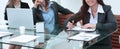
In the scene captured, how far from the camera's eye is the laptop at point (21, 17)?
82.7 inches

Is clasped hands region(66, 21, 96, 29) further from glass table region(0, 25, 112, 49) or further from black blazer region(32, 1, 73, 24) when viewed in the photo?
black blazer region(32, 1, 73, 24)

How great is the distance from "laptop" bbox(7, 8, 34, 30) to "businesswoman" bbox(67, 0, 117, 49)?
0.41 m

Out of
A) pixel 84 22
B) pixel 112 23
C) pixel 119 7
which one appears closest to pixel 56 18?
pixel 84 22

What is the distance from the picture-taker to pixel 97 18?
2.20 m

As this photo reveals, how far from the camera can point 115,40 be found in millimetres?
2438

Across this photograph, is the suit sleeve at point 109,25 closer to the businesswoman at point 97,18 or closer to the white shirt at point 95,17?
the businesswoman at point 97,18

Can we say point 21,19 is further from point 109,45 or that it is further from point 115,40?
point 115,40

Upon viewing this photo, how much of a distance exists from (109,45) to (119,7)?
176 cm

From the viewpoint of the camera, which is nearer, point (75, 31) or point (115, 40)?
point (75, 31)

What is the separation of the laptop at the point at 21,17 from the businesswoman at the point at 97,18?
41 centimetres

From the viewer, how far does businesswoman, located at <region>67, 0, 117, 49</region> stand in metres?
2.03

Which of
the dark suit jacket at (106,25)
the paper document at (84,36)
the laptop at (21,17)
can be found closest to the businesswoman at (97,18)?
the dark suit jacket at (106,25)

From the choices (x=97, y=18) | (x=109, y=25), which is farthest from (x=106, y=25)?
(x=97, y=18)

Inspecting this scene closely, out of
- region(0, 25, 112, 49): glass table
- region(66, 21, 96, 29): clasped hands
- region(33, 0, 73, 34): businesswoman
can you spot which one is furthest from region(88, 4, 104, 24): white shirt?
region(33, 0, 73, 34): businesswoman
